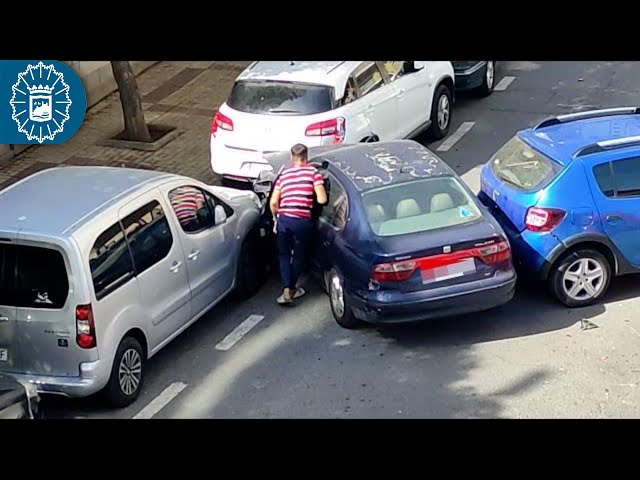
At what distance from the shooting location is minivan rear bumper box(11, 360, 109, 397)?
7863 mm

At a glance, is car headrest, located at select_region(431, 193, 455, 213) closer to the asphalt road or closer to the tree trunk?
the asphalt road

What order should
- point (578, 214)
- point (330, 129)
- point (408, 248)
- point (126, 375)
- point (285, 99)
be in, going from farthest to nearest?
point (285, 99)
point (330, 129)
point (578, 214)
point (408, 248)
point (126, 375)

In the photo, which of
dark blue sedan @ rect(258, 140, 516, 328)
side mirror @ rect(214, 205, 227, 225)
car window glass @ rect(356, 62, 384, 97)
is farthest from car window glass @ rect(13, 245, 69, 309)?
car window glass @ rect(356, 62, 384, 97)

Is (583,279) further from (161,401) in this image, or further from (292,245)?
(161,401)

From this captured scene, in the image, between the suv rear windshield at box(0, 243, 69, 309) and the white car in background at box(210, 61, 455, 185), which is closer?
the suv rear windshield at box(0, 243, 69, 309)

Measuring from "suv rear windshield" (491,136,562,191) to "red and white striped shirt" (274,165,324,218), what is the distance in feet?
5.88

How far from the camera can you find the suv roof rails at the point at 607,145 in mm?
9344

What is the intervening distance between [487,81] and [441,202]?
260 inches

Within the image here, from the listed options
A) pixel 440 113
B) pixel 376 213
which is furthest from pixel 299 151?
pixel 440 113

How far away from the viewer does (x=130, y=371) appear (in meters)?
8.34

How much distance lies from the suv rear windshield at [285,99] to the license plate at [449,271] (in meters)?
3.56
